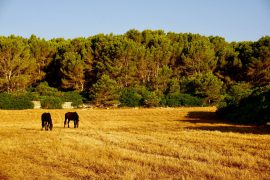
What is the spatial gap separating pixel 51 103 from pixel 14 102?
6.03m

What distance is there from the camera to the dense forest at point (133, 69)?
72.0 m

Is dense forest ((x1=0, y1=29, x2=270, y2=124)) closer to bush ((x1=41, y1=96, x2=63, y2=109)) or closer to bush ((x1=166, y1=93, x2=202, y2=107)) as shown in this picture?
bush ((x1=166, y1=93, x2=202, y2=107))

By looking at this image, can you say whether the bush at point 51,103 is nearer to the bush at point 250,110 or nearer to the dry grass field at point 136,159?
the bush at point 250,110

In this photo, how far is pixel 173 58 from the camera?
3312 inches

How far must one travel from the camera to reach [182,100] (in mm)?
73062

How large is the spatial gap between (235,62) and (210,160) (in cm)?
6507

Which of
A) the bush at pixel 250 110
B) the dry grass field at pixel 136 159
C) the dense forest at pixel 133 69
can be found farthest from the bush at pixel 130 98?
the dry grass field at pixel 136 159

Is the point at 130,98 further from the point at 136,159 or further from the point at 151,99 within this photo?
the point at 136,159

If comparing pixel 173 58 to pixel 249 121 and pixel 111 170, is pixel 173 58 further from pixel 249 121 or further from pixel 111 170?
pixel 111 170

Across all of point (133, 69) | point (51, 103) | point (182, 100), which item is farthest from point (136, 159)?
point (133, 69)

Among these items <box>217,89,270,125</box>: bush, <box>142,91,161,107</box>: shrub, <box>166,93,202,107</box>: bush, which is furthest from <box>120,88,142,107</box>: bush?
<box>217,89,270,125</box>: bush

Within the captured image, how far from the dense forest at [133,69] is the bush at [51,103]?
3.75 m

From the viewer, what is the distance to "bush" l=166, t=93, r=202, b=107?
72.6m

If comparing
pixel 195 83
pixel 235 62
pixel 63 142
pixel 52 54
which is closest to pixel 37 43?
pixel 52 54
